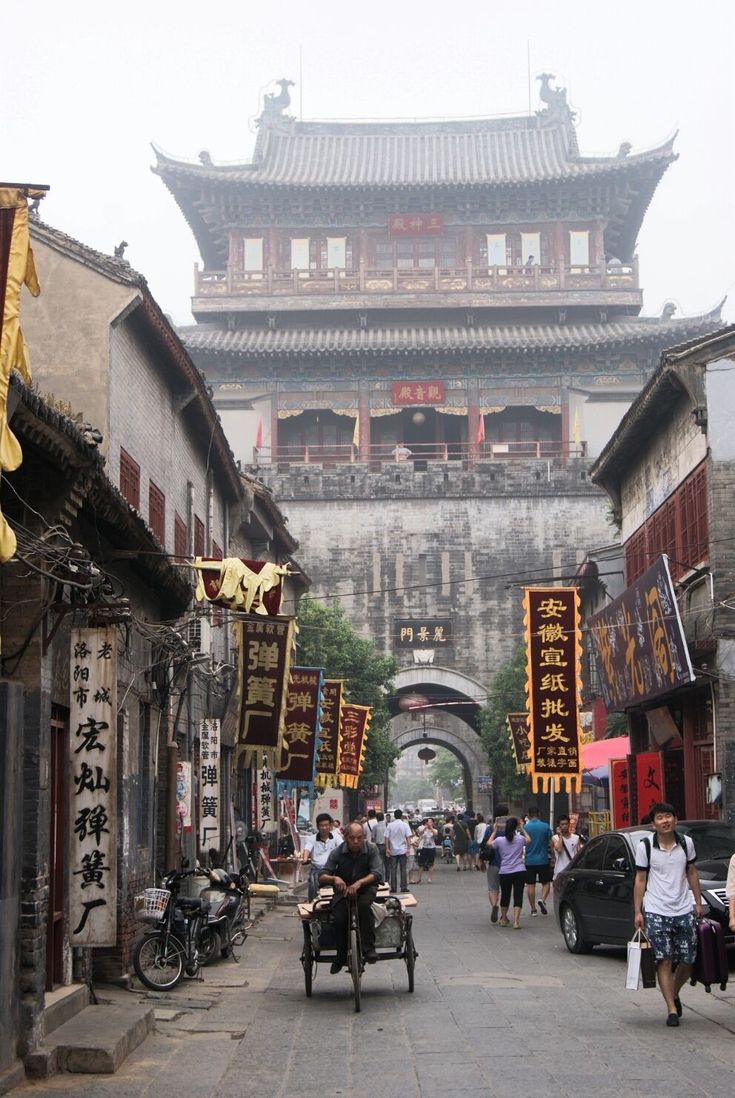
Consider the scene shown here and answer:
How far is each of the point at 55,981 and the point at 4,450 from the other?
4.80m

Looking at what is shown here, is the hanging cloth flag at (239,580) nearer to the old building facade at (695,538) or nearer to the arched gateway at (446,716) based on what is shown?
the old building facade at (695,538)

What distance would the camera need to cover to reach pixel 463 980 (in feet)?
41.8

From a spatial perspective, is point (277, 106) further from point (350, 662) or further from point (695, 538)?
point (695, 538)

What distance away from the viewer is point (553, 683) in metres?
22.0

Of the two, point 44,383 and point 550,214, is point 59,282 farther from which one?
point 550,214

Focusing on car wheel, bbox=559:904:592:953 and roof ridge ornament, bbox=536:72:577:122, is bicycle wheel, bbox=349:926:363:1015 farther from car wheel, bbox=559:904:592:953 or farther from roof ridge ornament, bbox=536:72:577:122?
roof ridge ornament, bbox=536:72:577:122

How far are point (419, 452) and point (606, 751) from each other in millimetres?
21144

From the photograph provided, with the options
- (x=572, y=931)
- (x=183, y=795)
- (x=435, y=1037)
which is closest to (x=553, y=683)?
(x=183, y=795)

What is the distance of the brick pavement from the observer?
799cm

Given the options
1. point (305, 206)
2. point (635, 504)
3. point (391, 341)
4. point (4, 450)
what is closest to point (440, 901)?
point (635, 504)

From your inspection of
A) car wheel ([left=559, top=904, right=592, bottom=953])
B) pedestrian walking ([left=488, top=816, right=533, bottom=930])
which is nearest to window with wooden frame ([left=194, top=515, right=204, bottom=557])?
pedestrian walking ([left=488, top=816, right=533, bottom=930])

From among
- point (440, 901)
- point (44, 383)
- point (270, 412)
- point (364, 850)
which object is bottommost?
point (440, 901)

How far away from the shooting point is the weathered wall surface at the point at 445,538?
44906mm

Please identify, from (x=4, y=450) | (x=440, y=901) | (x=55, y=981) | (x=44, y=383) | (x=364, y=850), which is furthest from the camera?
(x=440, y=901)
